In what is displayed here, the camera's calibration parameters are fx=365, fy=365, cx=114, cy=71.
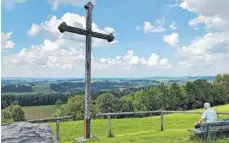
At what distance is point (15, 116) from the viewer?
213 ft

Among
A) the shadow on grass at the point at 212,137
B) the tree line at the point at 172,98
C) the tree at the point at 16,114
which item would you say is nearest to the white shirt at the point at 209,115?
the shadow on grass at the point at 212,137

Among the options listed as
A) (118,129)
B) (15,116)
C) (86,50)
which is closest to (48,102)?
(15,116)

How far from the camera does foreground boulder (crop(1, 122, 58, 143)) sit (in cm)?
734

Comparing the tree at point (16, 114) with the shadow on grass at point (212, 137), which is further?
the tree at point (16, 114)

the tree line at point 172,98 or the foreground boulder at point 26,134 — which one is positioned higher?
the foreground boulder at point 26,134

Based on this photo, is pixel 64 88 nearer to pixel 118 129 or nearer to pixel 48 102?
pixel 48 102

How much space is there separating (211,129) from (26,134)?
27.9 feet

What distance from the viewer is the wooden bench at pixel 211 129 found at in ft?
45.0

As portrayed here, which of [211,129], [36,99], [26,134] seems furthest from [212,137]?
[36,99]

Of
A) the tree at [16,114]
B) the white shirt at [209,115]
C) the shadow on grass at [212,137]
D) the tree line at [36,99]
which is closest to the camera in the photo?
the shadow on grass at [212,137]

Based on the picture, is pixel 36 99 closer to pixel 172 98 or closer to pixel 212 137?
pixel 172 98

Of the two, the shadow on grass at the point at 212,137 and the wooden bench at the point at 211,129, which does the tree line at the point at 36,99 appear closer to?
the shadow on grass at the point at 212,137

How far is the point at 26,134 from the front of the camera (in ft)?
24.7

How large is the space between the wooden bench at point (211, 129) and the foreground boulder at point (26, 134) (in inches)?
296
